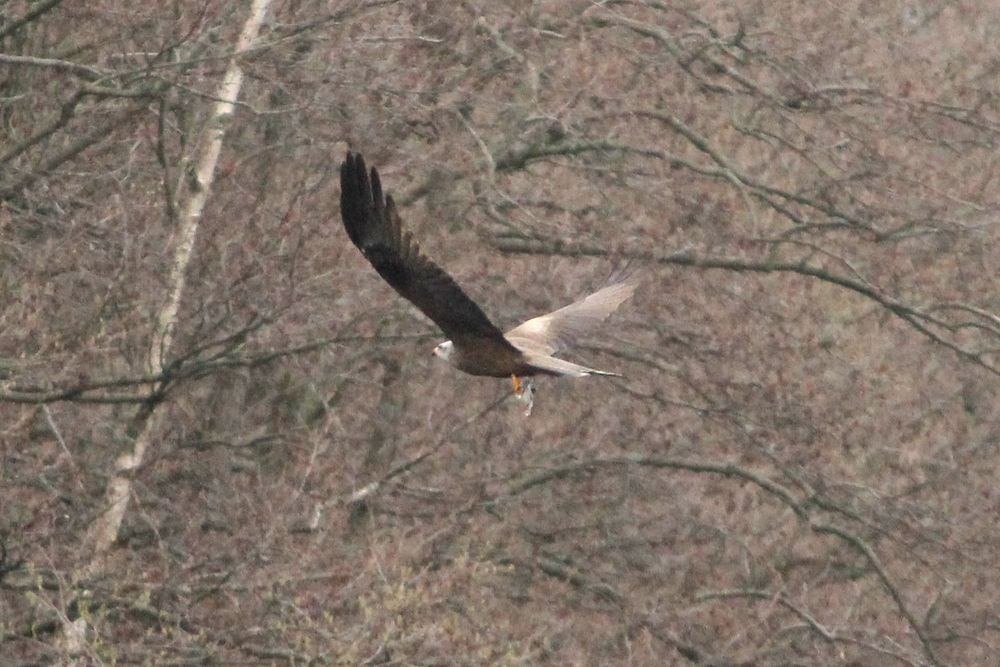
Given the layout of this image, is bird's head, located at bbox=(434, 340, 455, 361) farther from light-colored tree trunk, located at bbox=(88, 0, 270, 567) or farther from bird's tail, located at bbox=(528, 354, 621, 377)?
light-colored tree trunk, located at bbox=(88, 0, 270, 567)

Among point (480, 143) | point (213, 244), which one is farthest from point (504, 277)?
point (213, 244)

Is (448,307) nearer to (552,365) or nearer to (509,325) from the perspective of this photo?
(552,365)

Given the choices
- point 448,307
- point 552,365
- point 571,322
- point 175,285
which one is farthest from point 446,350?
point 175,285

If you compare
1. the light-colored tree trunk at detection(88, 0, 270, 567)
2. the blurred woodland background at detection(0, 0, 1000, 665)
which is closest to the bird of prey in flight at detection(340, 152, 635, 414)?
the blurred woodland background at detection(0, 0, 1000, 665)

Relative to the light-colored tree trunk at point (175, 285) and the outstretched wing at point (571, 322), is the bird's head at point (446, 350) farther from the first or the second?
the light-colored tree trunk at point (175, 285)

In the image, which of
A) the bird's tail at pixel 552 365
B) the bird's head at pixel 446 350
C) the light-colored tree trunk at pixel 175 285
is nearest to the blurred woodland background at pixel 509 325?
the light-colored tree trunk at pixel 175 285

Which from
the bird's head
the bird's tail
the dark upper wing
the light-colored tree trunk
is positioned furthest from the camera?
the light-colored tree trunk
